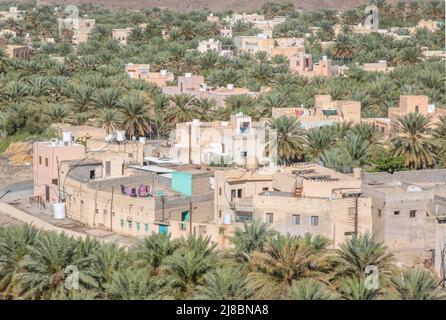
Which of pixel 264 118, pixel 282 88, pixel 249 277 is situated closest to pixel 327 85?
pixel 282 88

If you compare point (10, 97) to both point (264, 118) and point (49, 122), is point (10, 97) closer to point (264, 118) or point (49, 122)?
point (49, 122)

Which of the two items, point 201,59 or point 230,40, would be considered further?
point 230,40

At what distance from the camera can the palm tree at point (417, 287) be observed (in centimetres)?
2211

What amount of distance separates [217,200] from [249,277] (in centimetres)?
822

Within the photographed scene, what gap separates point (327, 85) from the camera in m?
57.2

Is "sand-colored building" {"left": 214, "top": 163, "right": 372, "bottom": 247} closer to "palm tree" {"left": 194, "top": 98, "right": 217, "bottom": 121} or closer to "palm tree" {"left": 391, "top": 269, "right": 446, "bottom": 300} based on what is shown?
"palm tree" {"left": 391, "top": 269, "right": 446, "bottom": 300}

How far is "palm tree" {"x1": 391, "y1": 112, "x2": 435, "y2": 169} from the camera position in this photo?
3909cm

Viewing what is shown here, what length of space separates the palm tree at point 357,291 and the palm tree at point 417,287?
476mm

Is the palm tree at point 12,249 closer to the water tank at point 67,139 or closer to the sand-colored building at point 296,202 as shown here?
the sand-colored building at point 296,202

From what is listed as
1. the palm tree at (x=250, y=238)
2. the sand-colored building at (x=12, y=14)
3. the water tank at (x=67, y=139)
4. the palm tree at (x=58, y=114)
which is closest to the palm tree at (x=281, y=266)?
the palm tree at (x=250, y=238)

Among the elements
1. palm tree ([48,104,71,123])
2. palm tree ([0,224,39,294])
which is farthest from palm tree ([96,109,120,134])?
palm tree ([0,224,39,294])

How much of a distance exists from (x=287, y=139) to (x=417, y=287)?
18.5 metres

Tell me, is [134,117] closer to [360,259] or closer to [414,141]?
[414,141]

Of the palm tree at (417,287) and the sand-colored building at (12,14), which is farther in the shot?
the sand-colored building at (12,14)
